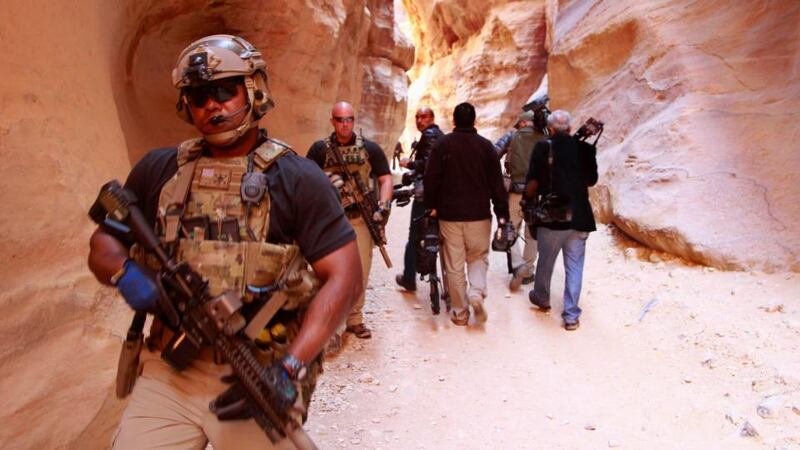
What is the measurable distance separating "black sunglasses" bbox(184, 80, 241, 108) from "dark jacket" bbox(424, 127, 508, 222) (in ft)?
9.57

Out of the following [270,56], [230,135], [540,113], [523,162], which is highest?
[270,56]

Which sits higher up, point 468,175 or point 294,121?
point 294,121

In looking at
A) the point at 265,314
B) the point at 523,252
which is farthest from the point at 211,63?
the point at 523,252

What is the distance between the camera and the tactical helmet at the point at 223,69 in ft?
5.76

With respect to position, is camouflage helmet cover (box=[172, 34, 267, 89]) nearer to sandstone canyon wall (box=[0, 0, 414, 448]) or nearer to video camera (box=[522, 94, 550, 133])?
sandstone canyon wall (box=[0, 0, 414, 448])

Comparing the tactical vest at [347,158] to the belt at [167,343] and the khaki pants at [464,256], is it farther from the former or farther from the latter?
the belt at [167,343]

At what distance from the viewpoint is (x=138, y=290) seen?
159cm

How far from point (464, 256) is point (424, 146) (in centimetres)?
119

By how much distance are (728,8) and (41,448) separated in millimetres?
8218

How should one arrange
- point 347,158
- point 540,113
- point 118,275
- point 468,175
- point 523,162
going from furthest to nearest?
1. point 523,162
2. point 540,113
3. point 468,175
4. point 347,158
5. point 118,275

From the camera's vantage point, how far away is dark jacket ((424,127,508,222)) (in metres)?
4.52

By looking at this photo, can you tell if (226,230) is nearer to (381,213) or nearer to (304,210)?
(304,210)

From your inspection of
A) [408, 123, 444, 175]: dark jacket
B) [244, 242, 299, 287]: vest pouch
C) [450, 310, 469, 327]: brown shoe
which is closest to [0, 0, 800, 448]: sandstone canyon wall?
[244, 242, 299, 287]: vest pouch

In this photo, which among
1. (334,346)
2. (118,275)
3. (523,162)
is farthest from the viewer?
(523,162)
